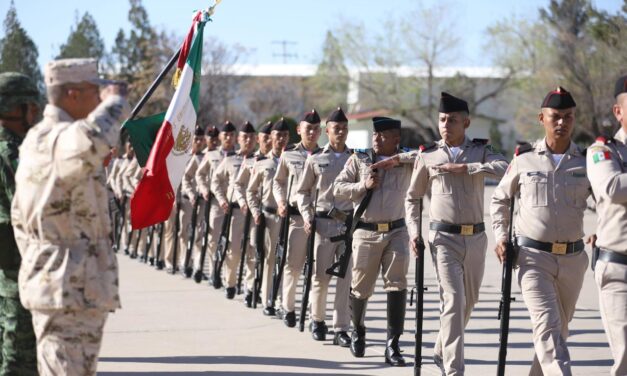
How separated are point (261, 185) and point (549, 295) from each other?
6.45 metres

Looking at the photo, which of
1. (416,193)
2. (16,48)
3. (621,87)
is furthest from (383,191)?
(16,48)

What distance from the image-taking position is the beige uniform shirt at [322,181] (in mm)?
10953

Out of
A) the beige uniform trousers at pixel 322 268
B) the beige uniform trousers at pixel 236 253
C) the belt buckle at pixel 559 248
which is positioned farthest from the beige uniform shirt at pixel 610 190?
the beige uniform trousers at pixel 236 253

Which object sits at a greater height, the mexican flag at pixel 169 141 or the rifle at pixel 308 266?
the mexican flag at pixel 169 141

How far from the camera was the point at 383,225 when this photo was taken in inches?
375

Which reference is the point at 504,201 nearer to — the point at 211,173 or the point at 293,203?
the point at 293,203

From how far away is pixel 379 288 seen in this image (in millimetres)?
15531

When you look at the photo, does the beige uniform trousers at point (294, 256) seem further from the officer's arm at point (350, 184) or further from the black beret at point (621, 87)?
the black beret at point (621, 87)

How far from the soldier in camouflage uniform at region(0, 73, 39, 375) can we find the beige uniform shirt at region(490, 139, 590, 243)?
11.1ft

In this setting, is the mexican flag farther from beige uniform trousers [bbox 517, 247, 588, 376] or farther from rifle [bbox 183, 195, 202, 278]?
rifle [bbox 183, 195, 202, 278]

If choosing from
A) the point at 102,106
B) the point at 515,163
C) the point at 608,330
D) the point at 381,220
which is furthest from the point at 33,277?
the point at 381,220

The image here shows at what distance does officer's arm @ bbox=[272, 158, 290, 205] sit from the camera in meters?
12.1

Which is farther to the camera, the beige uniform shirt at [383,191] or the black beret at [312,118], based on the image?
A: the black beret at [312,118]

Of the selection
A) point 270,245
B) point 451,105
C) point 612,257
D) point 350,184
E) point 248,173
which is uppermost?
point 451,105
